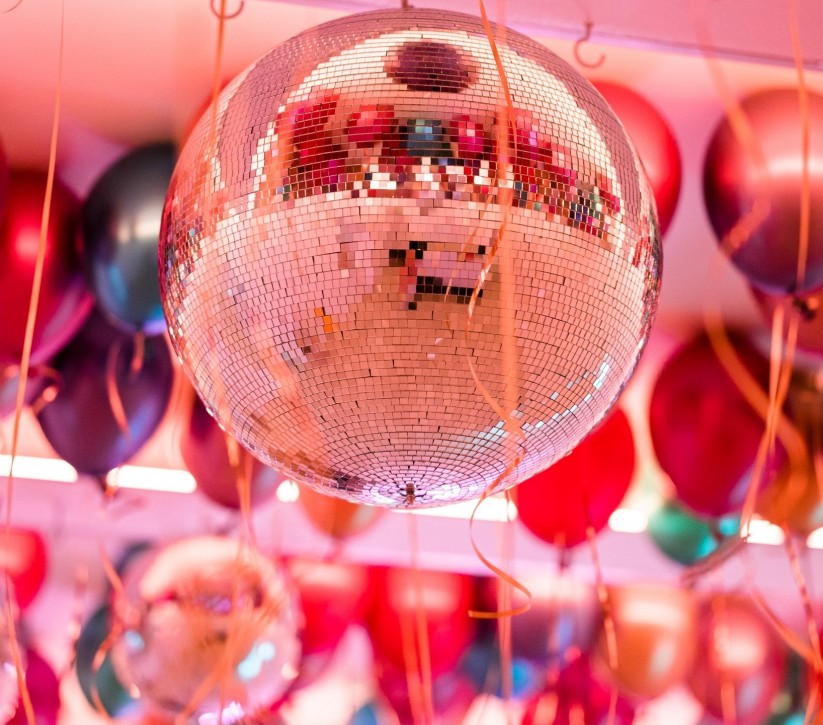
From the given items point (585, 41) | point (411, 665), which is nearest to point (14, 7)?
point (585, 41)

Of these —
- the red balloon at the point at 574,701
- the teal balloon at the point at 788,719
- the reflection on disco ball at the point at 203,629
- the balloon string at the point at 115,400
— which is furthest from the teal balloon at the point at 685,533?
→ the balloon string at the point at 115,400

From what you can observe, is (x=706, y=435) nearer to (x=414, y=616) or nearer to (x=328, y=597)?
(x=414, y=616)

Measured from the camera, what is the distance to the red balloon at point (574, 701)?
2369 millimetres

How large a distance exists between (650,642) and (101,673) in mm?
1149

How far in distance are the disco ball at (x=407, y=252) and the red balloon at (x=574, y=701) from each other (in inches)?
74.6

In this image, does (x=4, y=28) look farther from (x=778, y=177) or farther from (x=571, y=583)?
(x=571, y=583)

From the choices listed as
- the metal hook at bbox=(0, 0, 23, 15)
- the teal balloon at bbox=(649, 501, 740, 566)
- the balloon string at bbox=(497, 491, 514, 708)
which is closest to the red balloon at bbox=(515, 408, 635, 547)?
the balloon string at bbox=(497, 491, 514, 708)

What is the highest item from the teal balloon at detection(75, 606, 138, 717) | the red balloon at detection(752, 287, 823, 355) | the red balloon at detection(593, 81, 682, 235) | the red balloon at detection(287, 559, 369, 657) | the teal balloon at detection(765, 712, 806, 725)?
the red balloon at detection(593, 81, 682, 235)

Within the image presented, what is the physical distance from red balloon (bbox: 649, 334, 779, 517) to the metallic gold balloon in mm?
543

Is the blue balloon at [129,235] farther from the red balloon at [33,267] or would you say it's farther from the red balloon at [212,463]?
the red balloon at [212,463]

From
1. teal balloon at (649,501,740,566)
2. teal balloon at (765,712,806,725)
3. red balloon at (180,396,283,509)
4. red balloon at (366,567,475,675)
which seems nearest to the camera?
red balloon at (180,396,283,509)

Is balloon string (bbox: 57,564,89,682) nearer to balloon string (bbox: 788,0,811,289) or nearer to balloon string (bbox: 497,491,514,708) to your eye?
balloon string (bbox: 497,491,514,708)

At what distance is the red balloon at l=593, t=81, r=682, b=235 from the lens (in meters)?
1.36

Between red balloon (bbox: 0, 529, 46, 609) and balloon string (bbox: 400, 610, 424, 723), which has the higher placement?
red balloon (bbox: 0, 529, 46, 609)
